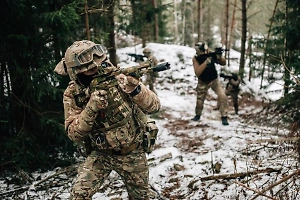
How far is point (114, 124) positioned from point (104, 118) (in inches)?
4.8

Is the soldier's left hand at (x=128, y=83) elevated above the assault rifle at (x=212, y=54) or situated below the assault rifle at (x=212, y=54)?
below

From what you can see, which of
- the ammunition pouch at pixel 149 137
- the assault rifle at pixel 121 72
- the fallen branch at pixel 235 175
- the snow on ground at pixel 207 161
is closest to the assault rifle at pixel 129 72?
the assault rifle at pixel 121 72

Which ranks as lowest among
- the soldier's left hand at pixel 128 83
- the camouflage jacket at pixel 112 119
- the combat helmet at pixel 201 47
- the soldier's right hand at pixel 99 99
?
the camouflage jacket at pixel 112 119

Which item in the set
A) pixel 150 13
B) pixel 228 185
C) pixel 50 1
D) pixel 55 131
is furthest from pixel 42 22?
pixel 150 13

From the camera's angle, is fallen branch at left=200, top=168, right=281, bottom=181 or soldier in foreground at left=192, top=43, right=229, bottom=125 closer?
fallen branch at left=200, top=168, right=281, bottom=181

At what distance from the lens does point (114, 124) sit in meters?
3.12

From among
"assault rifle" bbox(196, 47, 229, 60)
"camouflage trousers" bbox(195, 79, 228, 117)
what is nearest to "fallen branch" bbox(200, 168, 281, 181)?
"camouflage trousers" bbox(195, 79, 228, 117)

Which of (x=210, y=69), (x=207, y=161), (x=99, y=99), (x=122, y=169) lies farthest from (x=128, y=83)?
(x=210, y=69)

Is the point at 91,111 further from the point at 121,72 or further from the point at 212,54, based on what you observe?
the point at 212,54

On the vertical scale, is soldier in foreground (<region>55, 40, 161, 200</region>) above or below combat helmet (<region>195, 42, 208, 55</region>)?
below

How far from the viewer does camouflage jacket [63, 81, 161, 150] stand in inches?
117

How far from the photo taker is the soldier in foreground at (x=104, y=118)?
285 centimetres

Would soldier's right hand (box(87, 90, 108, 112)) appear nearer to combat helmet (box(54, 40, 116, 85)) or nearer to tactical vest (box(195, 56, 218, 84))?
combat helmet (box(54, 40, 116, 85))

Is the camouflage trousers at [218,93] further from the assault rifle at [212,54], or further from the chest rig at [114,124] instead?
the chest rig at [114,124]
